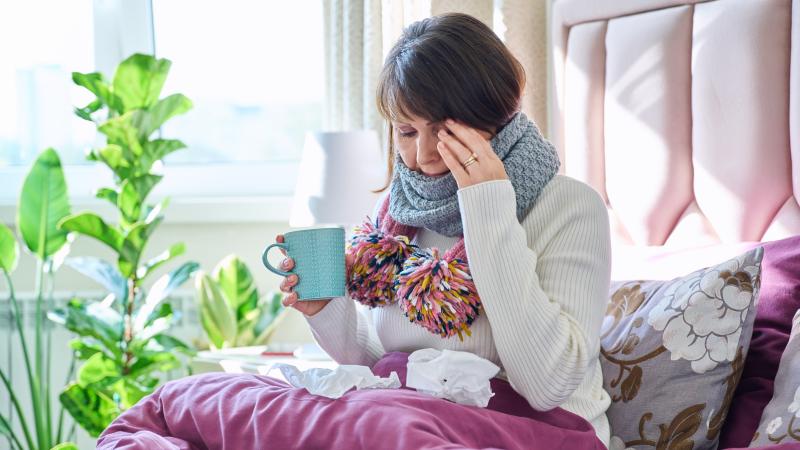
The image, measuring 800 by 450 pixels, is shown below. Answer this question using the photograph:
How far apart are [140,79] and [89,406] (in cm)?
91

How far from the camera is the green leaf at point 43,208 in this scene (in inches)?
103

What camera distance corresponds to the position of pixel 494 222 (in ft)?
3.96

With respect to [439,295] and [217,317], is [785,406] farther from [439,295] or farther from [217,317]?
[217,317]

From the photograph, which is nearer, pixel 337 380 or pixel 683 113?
pixel 337 380

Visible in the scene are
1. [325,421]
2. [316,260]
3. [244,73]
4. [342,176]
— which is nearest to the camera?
[325,421]

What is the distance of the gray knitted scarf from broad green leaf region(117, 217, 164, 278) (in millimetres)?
1300

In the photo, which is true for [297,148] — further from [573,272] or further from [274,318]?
[573,272]

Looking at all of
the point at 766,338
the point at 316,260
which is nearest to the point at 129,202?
the point at 316,260

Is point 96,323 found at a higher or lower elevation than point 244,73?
lower

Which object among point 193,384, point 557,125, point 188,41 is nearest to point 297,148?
point 188,41

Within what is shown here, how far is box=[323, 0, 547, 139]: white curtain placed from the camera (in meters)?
2.27

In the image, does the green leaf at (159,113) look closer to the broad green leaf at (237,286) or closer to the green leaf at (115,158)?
the green leaf at (115,158)

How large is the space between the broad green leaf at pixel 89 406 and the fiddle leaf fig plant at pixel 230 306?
1.11ft

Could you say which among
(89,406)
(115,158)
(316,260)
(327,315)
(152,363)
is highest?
(115,158)
